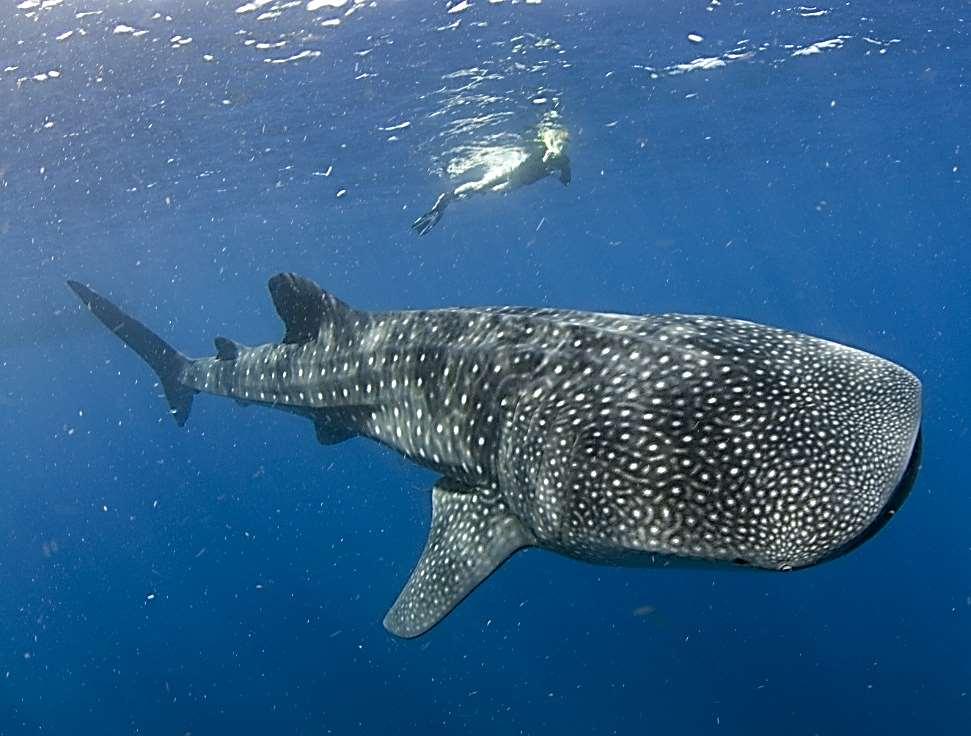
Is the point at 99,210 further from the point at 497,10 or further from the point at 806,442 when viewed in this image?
the point at 806,442

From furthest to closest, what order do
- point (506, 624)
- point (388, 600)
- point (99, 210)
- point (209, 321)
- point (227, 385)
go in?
point (209, 321) → point (99, 210) → point (388, 600) → point (506, 624) → point (227, 385)

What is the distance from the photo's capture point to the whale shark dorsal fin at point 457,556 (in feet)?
16.7

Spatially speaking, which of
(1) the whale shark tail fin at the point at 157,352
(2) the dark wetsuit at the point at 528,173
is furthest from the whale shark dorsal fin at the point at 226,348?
(2) the dark wetsuit at the point at 528,173

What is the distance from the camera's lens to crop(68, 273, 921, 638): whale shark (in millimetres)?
3467

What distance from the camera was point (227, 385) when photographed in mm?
9461

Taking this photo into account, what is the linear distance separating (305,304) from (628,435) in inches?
171

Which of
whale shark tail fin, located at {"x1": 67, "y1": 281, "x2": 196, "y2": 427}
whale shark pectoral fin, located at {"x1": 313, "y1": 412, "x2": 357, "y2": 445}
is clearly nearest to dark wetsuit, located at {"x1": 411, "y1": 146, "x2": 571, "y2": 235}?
whale shark tail fin, located at {"x1": 67, "y1": 281, "x2": 196, "y2": 427}

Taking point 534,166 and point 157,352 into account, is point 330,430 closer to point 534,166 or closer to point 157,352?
point 157,352

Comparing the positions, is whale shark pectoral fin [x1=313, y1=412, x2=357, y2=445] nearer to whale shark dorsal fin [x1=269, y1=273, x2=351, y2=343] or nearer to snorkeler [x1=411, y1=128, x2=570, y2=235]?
whale shark dorsal fin [x1=269, y1=273, x2=351, y2=343]

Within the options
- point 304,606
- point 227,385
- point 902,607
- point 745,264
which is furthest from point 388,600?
point 745,264

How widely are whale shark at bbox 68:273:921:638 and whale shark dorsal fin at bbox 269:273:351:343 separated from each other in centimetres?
56

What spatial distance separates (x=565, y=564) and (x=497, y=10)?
12556 mm

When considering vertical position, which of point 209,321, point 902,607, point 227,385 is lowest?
point 209,321

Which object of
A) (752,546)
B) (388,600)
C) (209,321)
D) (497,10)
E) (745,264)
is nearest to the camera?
(752,546)
